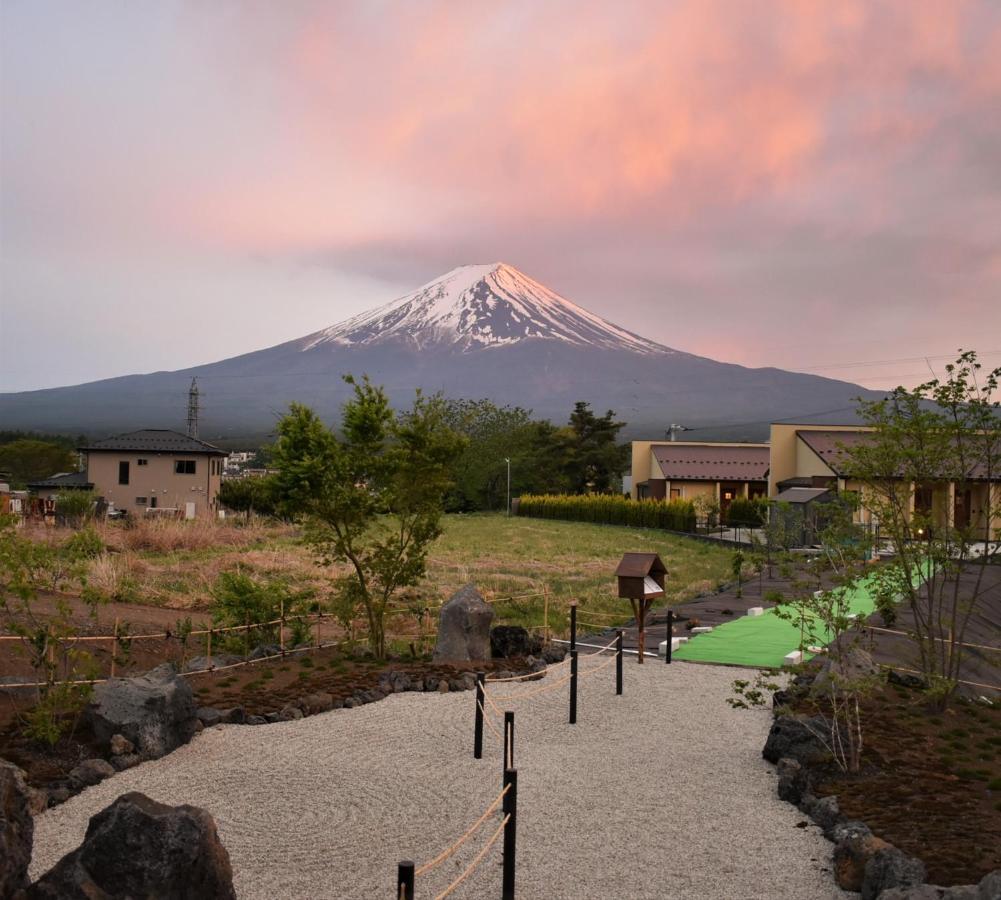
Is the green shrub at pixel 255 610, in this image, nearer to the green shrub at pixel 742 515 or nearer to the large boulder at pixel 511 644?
the large boulder at pixel 511 644

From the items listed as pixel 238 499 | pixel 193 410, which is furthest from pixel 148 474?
pixel 193 410

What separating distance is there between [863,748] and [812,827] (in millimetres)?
1974

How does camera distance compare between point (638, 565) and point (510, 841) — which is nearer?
point (510, 841)

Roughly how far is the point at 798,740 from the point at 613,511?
46.5m

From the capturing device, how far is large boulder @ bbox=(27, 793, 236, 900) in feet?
18.8

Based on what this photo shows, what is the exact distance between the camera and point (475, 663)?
48.6ft

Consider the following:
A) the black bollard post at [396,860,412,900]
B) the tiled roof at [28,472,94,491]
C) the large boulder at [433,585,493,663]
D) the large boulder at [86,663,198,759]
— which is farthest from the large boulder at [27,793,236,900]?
the tiled roof at [28,472,94,491]

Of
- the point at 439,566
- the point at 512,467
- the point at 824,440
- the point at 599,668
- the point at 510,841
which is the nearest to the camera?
the point at 510,841

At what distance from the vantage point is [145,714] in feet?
32.9

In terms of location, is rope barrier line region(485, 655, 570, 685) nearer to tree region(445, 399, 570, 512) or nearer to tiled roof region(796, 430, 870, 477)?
tiled roof region(796, 430, 870, 477)

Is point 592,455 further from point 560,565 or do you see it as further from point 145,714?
point 145,714

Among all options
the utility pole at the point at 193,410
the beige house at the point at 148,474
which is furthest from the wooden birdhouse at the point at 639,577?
the utility pole at the point at 193,410

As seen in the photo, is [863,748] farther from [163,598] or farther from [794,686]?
[163,598]

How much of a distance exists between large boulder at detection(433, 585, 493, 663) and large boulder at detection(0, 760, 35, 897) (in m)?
8.58
